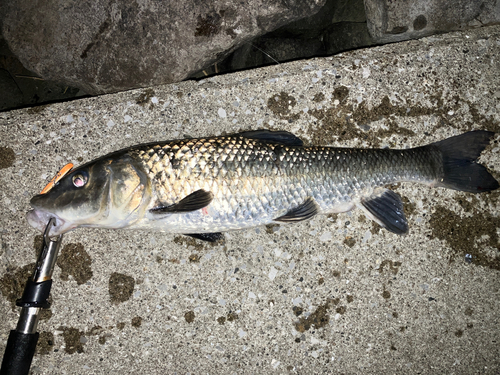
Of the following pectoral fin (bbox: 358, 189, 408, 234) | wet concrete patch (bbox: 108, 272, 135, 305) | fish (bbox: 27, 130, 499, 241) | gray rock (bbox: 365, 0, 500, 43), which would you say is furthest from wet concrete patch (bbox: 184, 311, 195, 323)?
gray rock (bbox: 365, 0, 500, 43)

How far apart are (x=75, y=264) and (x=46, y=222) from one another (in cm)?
66

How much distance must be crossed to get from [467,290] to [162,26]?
12.3ft

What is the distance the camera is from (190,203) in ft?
7.63

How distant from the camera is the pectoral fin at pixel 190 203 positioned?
2.32m

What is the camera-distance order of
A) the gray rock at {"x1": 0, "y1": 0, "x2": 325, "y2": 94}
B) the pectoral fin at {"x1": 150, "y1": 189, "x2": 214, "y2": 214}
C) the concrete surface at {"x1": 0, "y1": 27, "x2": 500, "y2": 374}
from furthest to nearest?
1. the gray rock at {"x1": 0, "y1": 0, "x2": 325, "y2": 94}
2. the concrete surface at {"x1": 0, "y1": 27, "x2": 500, "y2": 374}
3. the pectoral fin at {"x1": 150, "y1": 189, "x2": 214, "y2": 214}

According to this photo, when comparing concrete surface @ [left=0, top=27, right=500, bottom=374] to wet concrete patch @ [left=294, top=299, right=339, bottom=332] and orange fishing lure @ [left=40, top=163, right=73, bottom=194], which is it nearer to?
wet concrete patch @ [left=294, top=299, right=339, bottom=332]

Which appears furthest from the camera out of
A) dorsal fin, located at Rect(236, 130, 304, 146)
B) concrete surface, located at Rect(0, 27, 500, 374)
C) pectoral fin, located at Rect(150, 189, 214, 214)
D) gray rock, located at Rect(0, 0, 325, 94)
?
gray rock, located at Rect(0, 0, 325, 94)

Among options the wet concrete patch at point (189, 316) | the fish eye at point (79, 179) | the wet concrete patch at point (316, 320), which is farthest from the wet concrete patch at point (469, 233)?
the fish eye at point (79, 179)

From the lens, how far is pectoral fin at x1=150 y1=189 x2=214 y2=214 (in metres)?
2.32

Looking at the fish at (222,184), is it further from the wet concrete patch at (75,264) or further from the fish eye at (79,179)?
the wet concrete patch at (75,264)

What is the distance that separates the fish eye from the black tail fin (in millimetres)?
2768

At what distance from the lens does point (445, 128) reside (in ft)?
9.93

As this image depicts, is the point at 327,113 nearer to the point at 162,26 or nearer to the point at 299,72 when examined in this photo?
the point at 299,72

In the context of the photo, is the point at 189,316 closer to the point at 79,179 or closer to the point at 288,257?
the point at 288,257
